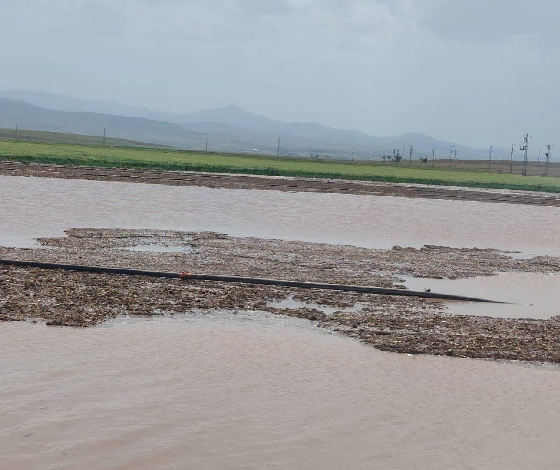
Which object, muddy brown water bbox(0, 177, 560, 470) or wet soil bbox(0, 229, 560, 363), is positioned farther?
wet soil bbox(0, 229, 560, 363)

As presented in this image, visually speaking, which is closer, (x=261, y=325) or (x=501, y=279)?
(x=261, y=325)

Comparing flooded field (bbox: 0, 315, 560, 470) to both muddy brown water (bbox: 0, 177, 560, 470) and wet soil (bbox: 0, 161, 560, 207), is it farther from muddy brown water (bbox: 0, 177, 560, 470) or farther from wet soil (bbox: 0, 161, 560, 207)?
wet soil (bbox: 0, 161, 560, 207)

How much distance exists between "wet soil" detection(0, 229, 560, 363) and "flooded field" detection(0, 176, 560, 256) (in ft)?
10.0

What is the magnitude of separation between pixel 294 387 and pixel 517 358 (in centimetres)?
331

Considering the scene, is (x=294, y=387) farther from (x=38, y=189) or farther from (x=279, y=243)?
(x=38, y=189)

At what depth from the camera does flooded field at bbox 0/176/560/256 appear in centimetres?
2466

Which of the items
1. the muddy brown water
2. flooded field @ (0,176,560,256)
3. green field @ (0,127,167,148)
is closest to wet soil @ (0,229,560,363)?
the muddy brown water

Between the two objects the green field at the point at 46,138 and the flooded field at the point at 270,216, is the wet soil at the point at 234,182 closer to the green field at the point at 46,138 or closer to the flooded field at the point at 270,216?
the flooded field at the point at 270,216

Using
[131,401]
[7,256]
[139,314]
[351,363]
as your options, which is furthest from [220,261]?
[131,401]

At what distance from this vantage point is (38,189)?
3316cm

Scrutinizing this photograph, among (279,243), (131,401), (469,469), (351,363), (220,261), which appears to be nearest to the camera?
(469,469)

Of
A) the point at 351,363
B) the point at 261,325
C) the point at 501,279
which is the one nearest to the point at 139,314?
the point at 261,325

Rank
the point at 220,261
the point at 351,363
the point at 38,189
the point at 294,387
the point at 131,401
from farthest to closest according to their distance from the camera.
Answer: the point at 38,189 → the point at 220,261 → the point at 351,363 → the point at 294,387 → the point at 131,401

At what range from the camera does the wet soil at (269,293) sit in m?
11.6
